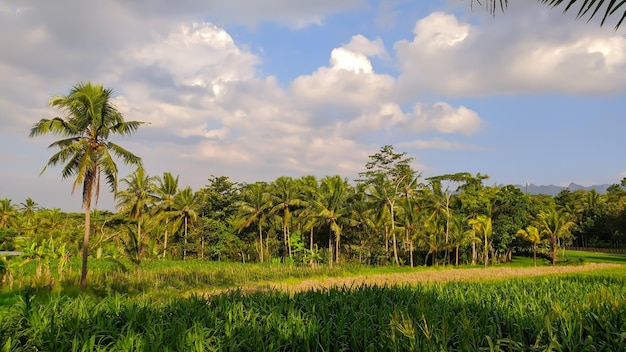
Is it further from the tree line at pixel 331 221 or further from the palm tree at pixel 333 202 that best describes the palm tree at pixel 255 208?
the palm tree at pixel 333 202

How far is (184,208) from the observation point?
4391 centimetres

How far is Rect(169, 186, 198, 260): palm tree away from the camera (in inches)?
1718

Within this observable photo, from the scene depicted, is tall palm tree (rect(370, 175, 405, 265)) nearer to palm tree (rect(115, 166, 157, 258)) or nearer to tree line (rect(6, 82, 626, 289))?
tree line (rect(6, 82, 626, 289))

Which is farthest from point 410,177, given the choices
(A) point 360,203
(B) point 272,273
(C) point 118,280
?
(C) point 118,280

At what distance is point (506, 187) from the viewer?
144 feet

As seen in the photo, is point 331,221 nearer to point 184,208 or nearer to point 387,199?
point 387,199

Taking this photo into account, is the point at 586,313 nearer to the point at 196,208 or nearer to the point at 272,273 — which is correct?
the point at 272,273

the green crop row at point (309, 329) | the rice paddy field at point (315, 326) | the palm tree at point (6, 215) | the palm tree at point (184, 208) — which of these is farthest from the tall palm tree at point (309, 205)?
the palm tree at point (6, 215)

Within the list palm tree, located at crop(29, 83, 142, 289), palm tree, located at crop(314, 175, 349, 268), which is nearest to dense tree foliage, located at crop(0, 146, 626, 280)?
palm tree, located at crop(314, 175, 349, 268)

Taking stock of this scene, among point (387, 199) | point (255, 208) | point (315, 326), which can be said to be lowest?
point (315, 326)

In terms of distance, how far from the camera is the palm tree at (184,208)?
43.6 m

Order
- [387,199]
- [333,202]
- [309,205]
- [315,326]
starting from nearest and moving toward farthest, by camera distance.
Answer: [315,326], [333,202], [387,199], [309,205]

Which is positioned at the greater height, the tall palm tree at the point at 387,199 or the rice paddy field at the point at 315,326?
the tall palm tree at the point at 387,199

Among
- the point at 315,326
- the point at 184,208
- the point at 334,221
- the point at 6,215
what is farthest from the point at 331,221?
the point at 6,215
